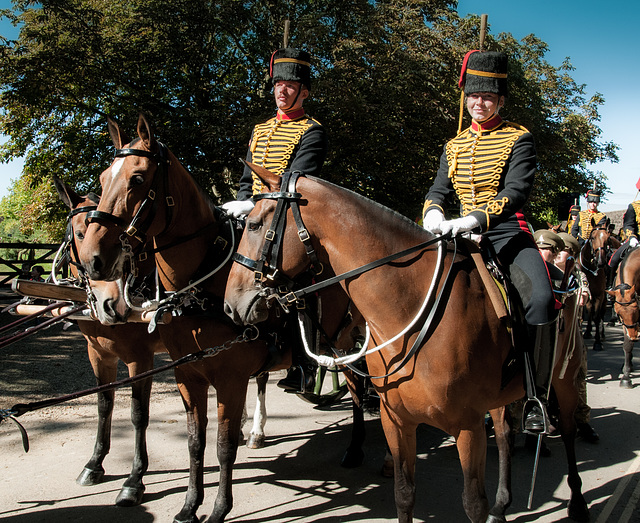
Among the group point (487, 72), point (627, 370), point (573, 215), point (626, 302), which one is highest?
point (573, 215)

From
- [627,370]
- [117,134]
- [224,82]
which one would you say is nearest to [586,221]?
[627,370]

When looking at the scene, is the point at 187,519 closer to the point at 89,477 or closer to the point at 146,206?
the point at 89,477

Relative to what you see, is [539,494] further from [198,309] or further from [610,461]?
[198,309]

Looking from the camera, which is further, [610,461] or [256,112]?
[256,112]

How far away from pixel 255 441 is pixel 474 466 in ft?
10.1

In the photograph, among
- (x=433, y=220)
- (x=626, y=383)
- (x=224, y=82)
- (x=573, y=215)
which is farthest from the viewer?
(x=573, y=215)

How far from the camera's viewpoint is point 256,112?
38.7 feet

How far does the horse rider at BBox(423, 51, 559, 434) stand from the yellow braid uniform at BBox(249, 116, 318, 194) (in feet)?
3.87

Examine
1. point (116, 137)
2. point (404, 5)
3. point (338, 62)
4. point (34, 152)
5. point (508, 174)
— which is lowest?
point (508, 174)

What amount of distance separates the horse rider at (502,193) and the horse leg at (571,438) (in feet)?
2.71

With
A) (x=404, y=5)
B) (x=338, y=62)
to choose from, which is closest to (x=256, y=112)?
(x=338, y=62)

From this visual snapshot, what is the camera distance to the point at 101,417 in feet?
15.3

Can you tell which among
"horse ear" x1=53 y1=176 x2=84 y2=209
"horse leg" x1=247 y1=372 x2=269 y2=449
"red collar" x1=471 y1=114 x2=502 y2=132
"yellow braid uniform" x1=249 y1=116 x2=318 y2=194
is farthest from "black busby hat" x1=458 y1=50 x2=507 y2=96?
"horse leg" x1=247 y1=372 x2=269 y2=449

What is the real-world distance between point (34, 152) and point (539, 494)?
15.2m
